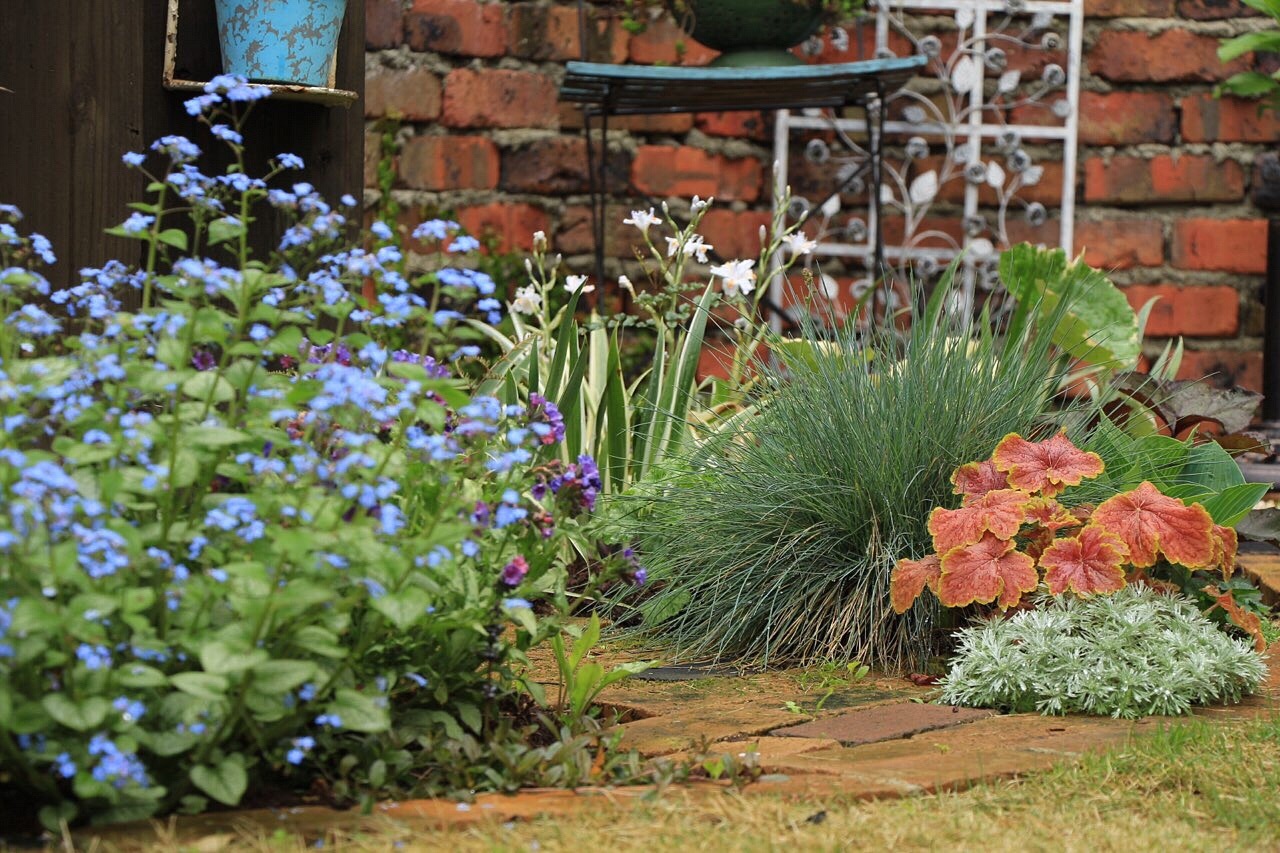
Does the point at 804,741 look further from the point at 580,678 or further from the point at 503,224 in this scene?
the point at 503,224

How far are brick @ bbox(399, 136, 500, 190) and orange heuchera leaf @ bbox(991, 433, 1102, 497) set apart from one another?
2456 mm

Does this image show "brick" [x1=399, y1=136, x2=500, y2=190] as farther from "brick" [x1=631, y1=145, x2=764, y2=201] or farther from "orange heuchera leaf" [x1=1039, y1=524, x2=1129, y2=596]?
"orange heuchera leaf" [x1=1039, y1=524, x2=1129, y2=596]

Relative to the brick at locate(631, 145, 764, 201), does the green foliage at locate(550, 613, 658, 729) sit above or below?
below

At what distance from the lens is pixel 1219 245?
15.6 ft

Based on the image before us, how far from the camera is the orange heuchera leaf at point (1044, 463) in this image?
91.5 inches

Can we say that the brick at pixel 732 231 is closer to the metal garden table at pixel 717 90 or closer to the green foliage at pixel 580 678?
the metal garden table at pixel 717 90

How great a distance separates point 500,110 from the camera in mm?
4441

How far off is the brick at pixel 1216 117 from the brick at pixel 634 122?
65.4 inches

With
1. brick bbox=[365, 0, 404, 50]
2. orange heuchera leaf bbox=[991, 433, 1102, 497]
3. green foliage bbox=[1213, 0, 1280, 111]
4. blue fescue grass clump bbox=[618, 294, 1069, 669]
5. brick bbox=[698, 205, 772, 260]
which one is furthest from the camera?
brick bbox=[698, 205, 772, 260]

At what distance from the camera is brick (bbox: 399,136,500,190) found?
14.4 feet

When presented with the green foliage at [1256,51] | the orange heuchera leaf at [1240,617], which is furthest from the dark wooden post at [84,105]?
→ the green foliage at [1256,51]

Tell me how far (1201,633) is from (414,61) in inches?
119

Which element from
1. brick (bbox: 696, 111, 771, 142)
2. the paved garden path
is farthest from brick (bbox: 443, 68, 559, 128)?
the paved garden path

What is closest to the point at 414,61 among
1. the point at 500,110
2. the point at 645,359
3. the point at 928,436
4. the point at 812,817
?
the point at 500,110
